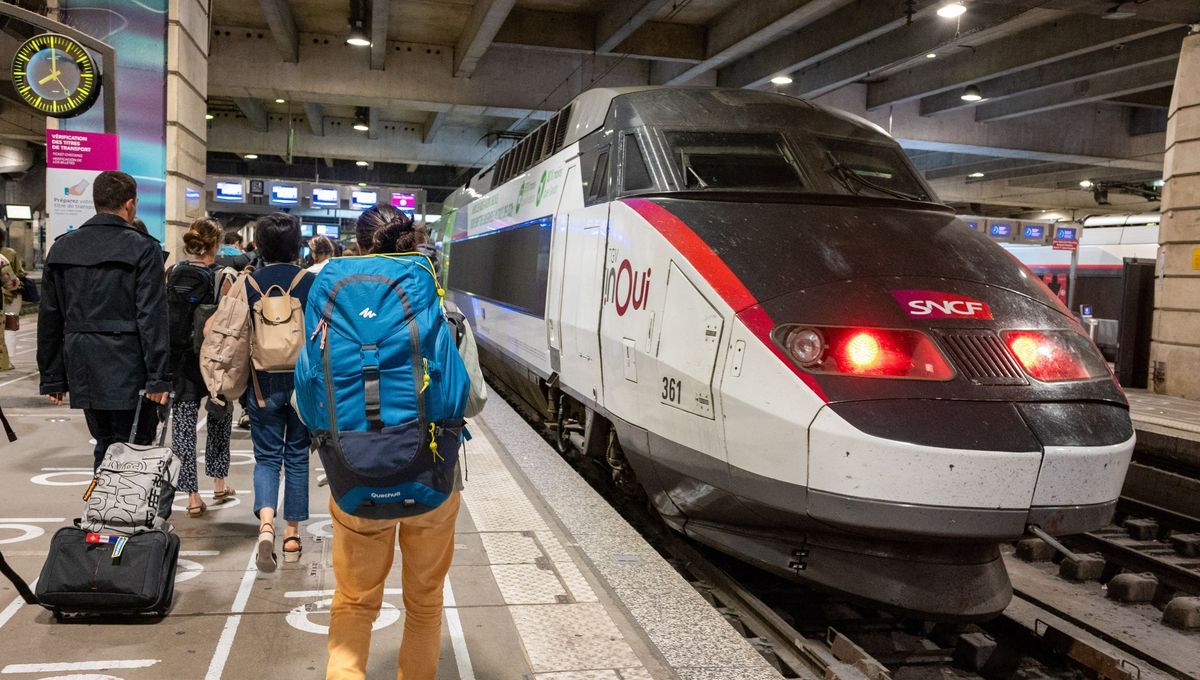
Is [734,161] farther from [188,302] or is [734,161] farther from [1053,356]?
[188,302]

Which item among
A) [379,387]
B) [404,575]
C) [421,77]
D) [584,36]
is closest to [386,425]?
[379,387]

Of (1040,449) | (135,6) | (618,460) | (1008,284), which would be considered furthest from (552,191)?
(135,6)

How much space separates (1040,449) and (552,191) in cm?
427

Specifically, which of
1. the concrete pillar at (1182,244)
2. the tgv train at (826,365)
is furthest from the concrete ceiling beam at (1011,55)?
the tgv train at (826,365)

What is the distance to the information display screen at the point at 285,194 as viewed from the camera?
28.0 m

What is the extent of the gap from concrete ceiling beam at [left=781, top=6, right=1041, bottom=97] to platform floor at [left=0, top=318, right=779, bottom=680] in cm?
940

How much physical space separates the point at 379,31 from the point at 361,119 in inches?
428

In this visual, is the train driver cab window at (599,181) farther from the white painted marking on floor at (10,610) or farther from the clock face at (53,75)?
the clock face at (53,75)

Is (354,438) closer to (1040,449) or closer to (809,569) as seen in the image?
(809,569)

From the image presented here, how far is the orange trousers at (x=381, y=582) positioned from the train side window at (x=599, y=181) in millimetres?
3144

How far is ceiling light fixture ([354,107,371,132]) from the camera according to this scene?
2425cm

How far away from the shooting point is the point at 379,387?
2.62 m

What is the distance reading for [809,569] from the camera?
→ 4035mm

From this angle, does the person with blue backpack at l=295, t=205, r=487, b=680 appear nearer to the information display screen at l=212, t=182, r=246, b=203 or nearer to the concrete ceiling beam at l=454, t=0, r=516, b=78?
the concrete ceiling beam at l=454, t=0, r=516, b=78
